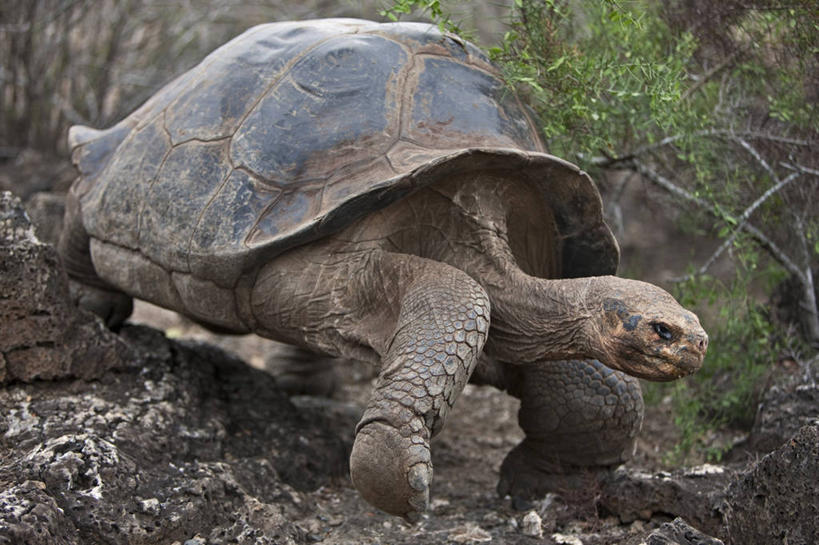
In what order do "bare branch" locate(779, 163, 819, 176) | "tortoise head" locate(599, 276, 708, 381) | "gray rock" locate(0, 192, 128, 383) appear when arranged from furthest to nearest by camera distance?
"bare branch" locate(779, 163, 819, 176), "gray rock" locate(0, 192, 128, 383), "tortoise head" locate(599, 276, 708, 381)

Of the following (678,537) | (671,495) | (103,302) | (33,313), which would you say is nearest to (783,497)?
(678,537)

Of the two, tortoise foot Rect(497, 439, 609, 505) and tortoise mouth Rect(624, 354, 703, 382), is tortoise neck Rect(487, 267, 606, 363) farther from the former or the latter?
tortoise foot Rect(497, 439, 609, 505)

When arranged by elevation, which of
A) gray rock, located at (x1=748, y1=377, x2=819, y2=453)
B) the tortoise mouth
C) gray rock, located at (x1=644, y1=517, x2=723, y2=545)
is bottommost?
gray rock, located at (x1=748, y1=377, x2=819, y2=453)

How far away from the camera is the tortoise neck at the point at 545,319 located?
92.3 inches

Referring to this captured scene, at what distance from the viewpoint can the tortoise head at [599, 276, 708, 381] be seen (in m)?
2.10

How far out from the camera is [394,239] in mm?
2725

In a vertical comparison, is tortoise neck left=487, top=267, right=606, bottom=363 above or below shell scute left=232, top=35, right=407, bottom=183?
below

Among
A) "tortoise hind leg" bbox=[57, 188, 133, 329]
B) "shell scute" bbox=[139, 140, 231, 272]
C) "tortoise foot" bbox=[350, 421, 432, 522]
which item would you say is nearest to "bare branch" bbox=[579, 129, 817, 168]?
"shell scute" bbox=[139, 140, 231, 272]

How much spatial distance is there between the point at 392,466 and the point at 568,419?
0.97 metres

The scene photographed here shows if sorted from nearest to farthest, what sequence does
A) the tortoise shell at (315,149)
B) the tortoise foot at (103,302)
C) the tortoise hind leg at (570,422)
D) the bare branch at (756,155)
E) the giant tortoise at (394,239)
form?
1. the giant tortoise at (394,239)
2. the tortoise shell at (315,149)
3. the tortoise hind leg at (570,422)
4. the bare branch at (756,155)
5. the tortoise foot at (103,302)

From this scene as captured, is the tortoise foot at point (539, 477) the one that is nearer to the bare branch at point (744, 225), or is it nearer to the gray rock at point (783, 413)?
the gray rock at point (783, 413)

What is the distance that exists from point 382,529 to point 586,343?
97 centimetres

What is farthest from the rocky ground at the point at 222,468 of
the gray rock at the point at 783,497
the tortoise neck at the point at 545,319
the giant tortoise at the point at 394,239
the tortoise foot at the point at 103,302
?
the tortoise neck at the point at 545,319

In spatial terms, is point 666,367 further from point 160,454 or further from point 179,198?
point 179,198
